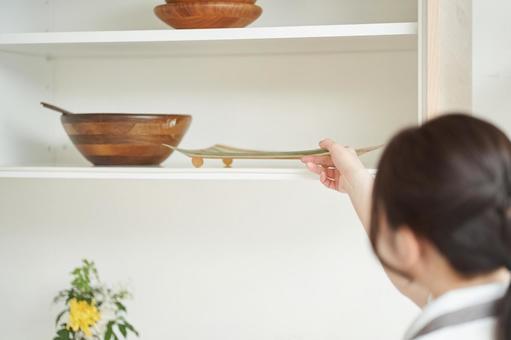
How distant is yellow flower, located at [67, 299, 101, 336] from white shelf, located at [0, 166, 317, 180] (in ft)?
0.93

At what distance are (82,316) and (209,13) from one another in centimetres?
62

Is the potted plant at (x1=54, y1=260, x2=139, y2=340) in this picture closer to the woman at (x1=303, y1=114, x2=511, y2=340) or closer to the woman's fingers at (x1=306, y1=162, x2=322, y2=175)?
the woman's fingers at (x1=306, y1=162, x2=322, y2=175)

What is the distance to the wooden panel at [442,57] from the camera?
1448 mm

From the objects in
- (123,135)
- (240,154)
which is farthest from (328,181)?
(123,135)

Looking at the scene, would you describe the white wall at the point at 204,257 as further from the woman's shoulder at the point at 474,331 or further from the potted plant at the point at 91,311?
the woman's shoulder at the point at 474,331

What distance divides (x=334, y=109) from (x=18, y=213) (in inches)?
28.4

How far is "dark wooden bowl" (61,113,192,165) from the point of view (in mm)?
1643

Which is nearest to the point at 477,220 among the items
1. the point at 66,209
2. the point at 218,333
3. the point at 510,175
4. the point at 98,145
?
the point at 510,175

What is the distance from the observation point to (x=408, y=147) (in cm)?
90

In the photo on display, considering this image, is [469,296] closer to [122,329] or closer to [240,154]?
[240,154]

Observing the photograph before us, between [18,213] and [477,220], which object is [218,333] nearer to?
[18,213]

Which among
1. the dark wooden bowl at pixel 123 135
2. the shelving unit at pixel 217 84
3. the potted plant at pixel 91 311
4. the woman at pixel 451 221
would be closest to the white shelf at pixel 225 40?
the shelving unit at pixel 217 84

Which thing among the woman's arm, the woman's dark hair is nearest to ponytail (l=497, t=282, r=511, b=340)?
the woman's dark hair

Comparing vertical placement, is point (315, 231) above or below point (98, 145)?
below
